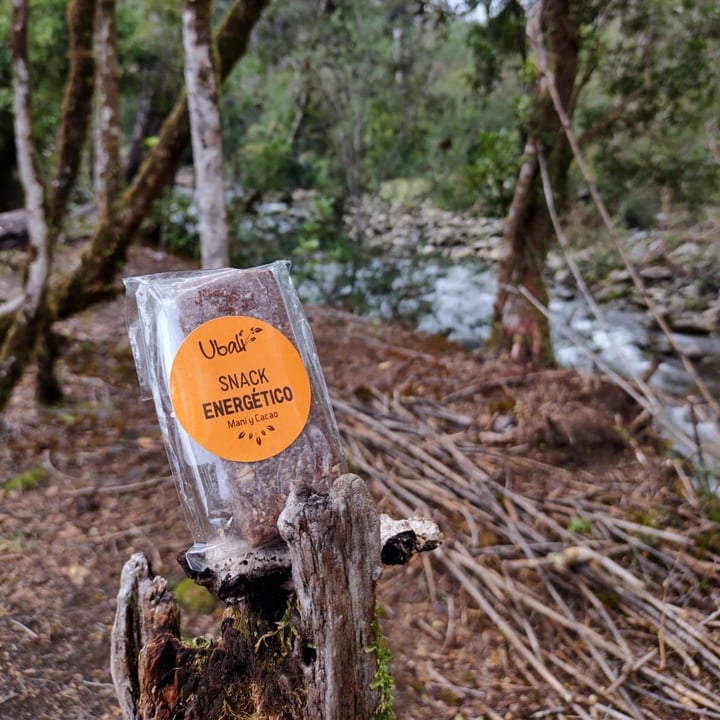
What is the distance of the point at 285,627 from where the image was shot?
1.33m

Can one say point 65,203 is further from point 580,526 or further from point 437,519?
point 580,526

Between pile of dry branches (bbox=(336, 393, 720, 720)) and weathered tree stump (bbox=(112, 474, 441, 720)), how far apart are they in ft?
4.31

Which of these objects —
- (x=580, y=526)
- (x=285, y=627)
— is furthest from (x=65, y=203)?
(x=580, y=526)

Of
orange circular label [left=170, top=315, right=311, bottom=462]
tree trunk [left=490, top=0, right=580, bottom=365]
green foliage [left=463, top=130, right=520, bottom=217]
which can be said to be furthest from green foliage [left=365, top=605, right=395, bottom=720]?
green foliage [left=463, top=130, right=520, bottom=217]

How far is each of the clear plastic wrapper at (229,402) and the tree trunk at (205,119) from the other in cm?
250

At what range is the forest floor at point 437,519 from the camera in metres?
2.30

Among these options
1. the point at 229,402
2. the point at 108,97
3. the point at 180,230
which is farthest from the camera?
the point at 180,230

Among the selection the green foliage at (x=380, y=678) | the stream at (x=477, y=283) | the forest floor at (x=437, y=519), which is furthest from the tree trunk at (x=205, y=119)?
the stream at (x=477, y=283)

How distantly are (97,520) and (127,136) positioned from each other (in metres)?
12.4

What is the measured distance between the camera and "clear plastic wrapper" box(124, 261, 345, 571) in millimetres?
1276

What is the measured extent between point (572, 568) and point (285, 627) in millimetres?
1993

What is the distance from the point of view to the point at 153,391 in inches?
54.1

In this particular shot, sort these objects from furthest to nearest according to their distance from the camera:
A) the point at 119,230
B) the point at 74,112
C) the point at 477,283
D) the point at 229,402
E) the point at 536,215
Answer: the point at 477,283 → the point at 536,215 → the point at 119,230 → the point at 74,112 → the point at 229,402

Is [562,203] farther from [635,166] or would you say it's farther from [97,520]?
[97,520]
